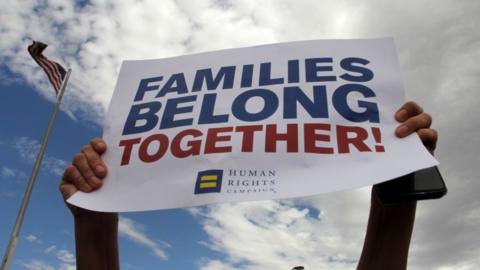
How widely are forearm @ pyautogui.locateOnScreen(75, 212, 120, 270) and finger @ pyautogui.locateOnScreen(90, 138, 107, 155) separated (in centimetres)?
37

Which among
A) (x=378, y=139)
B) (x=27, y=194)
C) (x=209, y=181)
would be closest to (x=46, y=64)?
(x=27, y=194)

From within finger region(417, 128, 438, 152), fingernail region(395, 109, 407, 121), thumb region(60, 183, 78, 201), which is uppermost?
fingernail region(395, 109, 407, 121)

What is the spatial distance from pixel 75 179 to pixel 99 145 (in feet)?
0.81

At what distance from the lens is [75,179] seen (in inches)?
85.5

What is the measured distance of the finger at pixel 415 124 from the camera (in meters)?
2.02

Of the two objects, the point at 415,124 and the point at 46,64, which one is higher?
the point at 46,64

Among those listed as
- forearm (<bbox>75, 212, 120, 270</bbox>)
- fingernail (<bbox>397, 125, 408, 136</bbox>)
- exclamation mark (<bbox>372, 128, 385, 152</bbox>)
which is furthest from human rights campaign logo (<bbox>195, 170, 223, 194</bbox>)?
fingernail (<bbox>397, 125, 408, 136</bbox>)

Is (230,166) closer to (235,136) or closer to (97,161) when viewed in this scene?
(235,136)

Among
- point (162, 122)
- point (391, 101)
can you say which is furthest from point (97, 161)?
point (391, 101)

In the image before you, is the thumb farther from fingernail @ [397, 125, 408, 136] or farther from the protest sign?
fingernail @ [397, 125, 408, 136]

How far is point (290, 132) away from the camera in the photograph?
2205 mm

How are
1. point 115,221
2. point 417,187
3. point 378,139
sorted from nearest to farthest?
point 417,187 < point 378,139 < point 115,221

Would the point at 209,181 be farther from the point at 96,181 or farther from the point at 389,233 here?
the point at 389,233

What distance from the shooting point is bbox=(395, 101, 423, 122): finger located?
82.1 inches
